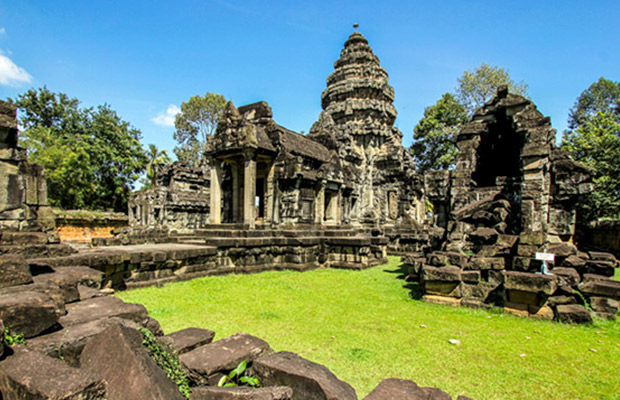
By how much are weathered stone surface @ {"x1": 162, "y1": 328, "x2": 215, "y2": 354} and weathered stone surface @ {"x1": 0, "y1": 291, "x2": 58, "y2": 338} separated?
0.81m

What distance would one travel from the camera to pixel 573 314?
4598 millimetres

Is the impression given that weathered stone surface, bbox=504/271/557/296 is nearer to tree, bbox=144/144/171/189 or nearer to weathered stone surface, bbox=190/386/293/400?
weathered stone surface, bbox=190/386/293/400

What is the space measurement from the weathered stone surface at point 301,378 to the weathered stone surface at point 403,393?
0.57 feet

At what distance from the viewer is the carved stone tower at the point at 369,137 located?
1797cm

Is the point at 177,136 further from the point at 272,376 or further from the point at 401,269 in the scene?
the point at 272,376

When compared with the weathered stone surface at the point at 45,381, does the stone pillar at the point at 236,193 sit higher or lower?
higher

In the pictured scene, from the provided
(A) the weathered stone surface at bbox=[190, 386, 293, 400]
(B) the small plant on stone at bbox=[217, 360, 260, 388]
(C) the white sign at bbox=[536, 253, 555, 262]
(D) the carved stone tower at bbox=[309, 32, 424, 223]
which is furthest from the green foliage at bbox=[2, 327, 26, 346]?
(D) the carved stone tower at bbox=[309, 32, 424, 223]

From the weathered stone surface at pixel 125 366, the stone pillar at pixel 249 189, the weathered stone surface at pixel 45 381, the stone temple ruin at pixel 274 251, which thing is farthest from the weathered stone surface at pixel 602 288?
the stone pillar at pixel 249 189

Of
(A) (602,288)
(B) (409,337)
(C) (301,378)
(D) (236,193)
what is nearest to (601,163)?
(A) (602,288)

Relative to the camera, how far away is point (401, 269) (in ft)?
32.9

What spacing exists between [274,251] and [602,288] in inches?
286

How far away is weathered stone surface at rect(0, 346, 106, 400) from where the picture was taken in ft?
4.74

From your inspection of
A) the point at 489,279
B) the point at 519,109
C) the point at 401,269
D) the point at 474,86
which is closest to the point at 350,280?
the point at 401,269

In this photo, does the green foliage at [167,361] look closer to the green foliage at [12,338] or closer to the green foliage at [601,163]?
the green foliage at [12,338]
